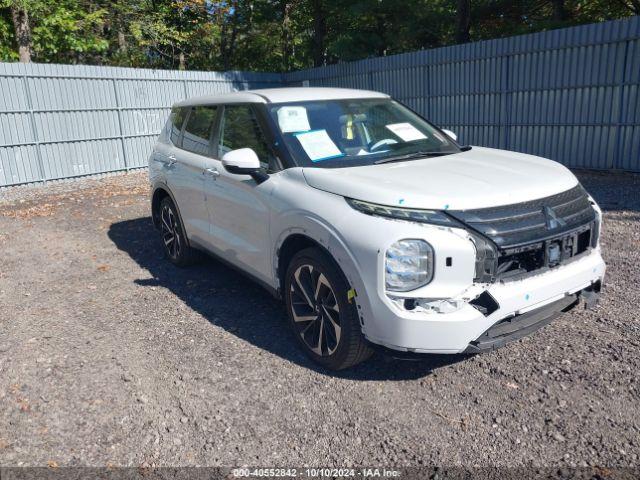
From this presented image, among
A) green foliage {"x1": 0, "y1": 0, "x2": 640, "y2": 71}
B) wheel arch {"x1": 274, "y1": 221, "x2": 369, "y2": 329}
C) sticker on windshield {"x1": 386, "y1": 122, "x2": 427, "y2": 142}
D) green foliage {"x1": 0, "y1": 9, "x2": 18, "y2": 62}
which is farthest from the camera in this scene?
green foliage {"x1": 0, "y1": 0, "x2": 640, "y2": 71}

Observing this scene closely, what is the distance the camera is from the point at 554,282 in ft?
10.3

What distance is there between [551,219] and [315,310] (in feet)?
5.09

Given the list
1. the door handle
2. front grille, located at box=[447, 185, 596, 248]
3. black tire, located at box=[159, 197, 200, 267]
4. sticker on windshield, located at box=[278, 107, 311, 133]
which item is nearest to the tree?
black tire, located at box=[159, 197, 200, 267]

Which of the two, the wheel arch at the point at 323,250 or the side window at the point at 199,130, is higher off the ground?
the side window at the point at 199,130

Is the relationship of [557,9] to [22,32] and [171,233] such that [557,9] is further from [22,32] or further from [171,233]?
[171,233]

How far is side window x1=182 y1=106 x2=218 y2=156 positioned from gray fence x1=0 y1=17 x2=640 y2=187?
7942 mm

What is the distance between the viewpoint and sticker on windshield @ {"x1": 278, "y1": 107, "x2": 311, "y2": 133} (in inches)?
159

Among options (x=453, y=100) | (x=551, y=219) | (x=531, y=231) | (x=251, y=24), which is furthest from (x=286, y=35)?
(x=531, y=231)

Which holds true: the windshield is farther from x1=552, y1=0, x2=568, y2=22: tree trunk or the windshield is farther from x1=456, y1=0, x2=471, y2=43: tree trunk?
x1=552, y1=0, x2=568, y2=22: tree trunk

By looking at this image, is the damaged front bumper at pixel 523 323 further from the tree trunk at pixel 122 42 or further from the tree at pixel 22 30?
the tree trunk at pixel 122 42

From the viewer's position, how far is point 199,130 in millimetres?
5250

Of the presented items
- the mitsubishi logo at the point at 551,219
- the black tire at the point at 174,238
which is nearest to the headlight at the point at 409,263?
the mitsubishi logo at the point at 551,219

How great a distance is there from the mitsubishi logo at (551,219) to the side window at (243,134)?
186 centimetres

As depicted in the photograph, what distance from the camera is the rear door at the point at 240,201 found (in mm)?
3986
